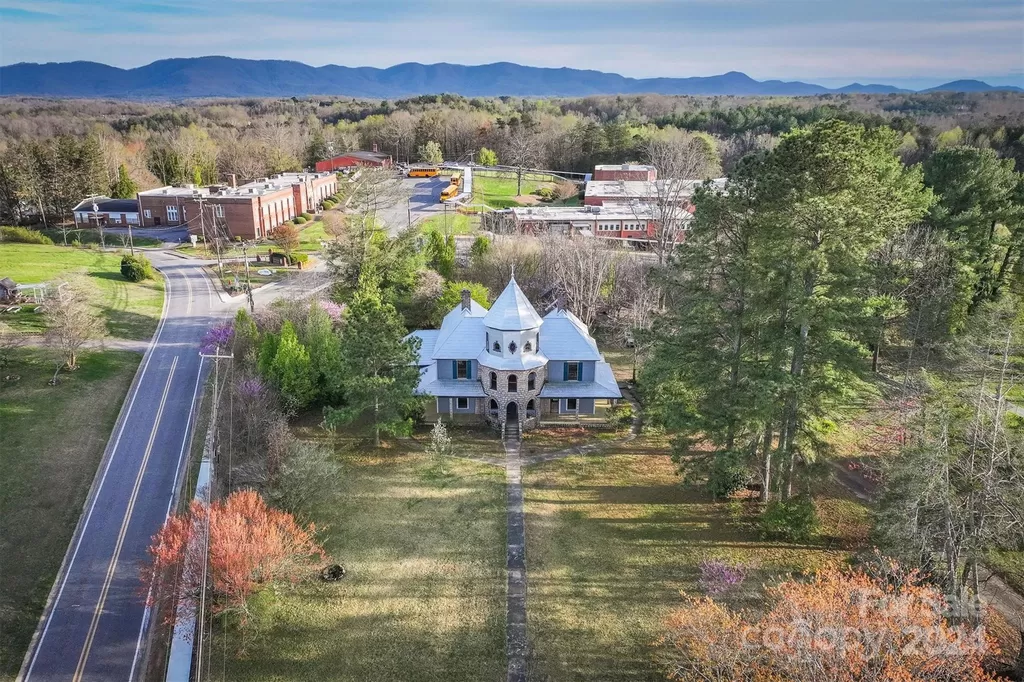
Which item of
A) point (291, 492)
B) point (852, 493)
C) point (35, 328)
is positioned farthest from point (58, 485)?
point (852, 493)

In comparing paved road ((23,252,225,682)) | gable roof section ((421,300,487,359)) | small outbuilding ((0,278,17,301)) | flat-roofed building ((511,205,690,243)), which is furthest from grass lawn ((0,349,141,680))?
flat-roofed building ((511,205,690,243))

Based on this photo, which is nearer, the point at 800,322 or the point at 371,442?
the point at 800,322

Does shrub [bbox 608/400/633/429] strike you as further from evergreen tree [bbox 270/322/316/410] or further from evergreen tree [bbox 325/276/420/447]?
evergreen tree [bbox 270/322/316/410]

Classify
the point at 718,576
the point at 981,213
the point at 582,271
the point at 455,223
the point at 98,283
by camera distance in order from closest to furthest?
the point at 718,576 < the point at 981,213 < the point at 582,271 < the point at 98,283 < the point at 455,223

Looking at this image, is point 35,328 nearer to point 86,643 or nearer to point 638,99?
point 86,643

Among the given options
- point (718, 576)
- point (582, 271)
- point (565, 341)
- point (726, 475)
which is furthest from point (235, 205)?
point (718, 576)

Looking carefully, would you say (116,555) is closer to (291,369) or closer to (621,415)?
(291,369)

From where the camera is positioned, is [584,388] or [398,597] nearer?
[398,597]
